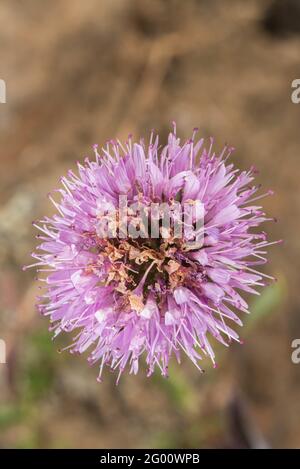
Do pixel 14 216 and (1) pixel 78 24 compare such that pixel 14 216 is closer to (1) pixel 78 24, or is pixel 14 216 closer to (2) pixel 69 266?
(2) pixel 69 266

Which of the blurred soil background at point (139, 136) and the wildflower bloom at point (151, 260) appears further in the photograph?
the blurred soil background at point (139, 136)

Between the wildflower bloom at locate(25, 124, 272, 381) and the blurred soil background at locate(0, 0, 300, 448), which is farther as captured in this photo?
the blurred soil background at locate(0, 0, 300, 448)

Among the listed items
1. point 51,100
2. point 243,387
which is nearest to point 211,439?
point 243,387

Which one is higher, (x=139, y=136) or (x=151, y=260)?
(x=139, y=136)

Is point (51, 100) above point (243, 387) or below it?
above
